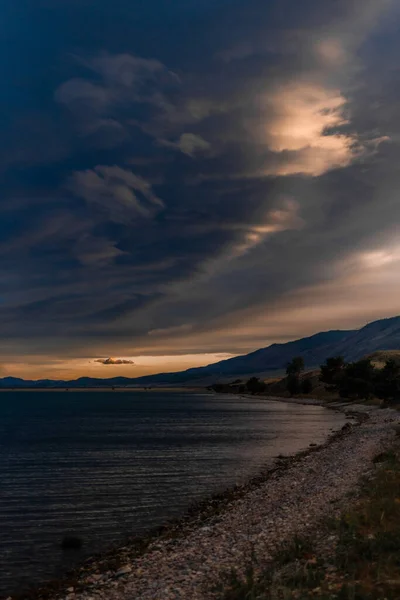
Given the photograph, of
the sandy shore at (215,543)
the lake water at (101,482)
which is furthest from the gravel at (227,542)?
the lake water at (101,482)

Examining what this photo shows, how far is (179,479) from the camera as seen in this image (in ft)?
159

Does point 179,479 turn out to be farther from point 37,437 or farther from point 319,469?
point 37,437

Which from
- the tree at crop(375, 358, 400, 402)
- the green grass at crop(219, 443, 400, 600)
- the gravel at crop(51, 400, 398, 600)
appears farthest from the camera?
the tree at crop(375, 358, 400, 402)

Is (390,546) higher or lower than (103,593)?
higher

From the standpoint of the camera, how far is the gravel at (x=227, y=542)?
1956 cm

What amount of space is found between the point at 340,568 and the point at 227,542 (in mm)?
8701

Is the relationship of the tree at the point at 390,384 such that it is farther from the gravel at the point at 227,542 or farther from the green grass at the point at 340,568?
the green grass at the point at 340,568

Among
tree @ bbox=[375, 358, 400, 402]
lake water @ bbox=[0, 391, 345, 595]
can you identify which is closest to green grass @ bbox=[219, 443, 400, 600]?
lake water @ bbox=[0, 391, 345, 595]

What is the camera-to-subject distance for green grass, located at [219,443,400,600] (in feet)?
50.6

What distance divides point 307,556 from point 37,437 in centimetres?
8730

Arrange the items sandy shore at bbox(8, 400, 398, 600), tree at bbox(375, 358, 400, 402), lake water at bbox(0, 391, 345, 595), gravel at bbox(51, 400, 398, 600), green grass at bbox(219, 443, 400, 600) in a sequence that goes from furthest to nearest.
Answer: tree at bbox(375, 358, 400, 402), lake water at bbox(0, 391, 345, 595), sandy shore at bbox(8, 400, 398, 600), gravel at bbox(51, 400, 398, 600), green grass at bbox(219, 443, 400, 600)

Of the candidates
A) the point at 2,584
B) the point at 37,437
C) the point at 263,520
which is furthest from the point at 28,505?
the point at 37,437

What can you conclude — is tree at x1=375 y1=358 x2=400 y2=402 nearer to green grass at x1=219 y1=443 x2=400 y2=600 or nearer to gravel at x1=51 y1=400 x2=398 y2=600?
gravel at x1=51 y1=400 x2=398 y2=600

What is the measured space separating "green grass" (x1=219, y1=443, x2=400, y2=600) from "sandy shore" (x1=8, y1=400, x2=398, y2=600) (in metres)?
A: 1.42
